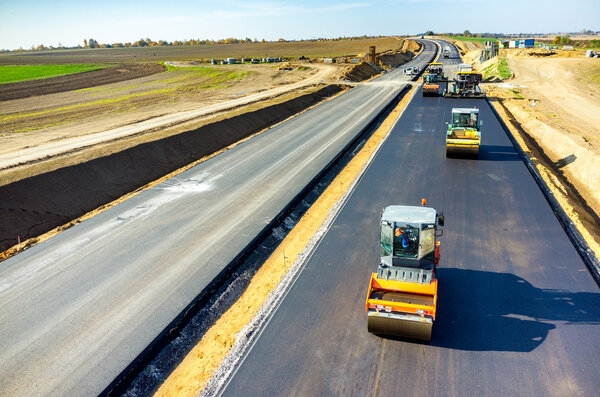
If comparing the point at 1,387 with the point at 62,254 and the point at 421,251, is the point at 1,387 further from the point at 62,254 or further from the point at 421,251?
the point at 421,251

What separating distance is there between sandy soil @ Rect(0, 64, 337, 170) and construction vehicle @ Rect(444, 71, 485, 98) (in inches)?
815

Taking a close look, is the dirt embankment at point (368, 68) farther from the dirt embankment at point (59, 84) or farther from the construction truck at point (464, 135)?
the construction truck at point (464, 135)

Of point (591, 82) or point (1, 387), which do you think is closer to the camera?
point (1, 387)

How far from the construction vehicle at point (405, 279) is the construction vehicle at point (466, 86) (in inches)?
1349

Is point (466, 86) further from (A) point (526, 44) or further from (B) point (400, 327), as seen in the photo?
(A) point (526, 44)

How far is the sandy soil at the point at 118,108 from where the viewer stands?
89.8 feet

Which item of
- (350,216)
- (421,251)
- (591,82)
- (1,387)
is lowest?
(1,387)

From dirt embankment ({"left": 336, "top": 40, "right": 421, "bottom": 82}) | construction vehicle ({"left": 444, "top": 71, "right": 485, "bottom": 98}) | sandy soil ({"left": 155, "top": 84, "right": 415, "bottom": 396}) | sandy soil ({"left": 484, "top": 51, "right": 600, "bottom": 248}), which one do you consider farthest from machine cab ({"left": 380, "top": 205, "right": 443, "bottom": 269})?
dirt embankment ({"left": 336, "top": 40, "right": 421, "bottom": 82})

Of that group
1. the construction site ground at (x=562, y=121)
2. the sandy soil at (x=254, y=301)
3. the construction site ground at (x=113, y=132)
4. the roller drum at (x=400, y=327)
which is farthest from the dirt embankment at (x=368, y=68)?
the roller drum at (x=400, y=327)

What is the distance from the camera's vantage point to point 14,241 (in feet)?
49.9

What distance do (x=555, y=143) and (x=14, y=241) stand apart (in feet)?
101

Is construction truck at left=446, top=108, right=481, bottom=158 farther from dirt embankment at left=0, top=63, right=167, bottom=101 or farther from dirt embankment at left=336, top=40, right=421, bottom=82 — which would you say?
dirt embankment at left=0, top=63, right=167, bottom=101

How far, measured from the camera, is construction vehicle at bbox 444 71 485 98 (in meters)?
38.9

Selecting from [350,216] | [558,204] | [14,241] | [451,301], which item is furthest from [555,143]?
[14,241]
